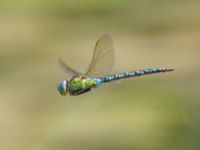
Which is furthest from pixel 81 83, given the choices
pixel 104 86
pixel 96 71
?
pixel 104 86

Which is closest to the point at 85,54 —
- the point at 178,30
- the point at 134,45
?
the point at 134,45

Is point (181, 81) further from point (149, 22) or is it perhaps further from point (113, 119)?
point (149, 22)

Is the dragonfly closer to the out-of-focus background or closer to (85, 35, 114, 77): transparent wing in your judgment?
(85, 35, 114, 77): transparent wing

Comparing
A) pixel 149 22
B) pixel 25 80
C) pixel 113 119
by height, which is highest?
pixel 149 22

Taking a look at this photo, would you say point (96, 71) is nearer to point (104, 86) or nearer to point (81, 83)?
point (81, 83)

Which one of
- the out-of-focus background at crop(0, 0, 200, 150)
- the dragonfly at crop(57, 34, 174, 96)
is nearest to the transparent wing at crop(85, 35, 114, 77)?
the dragonfly at crop(57, 34, 174, 96)

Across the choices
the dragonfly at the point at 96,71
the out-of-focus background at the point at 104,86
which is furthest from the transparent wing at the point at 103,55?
the out-of-focus background at the point at 104,86

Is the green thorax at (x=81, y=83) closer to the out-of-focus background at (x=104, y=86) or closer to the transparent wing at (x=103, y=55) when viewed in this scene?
the transparent wing at (x=103, y=55)
